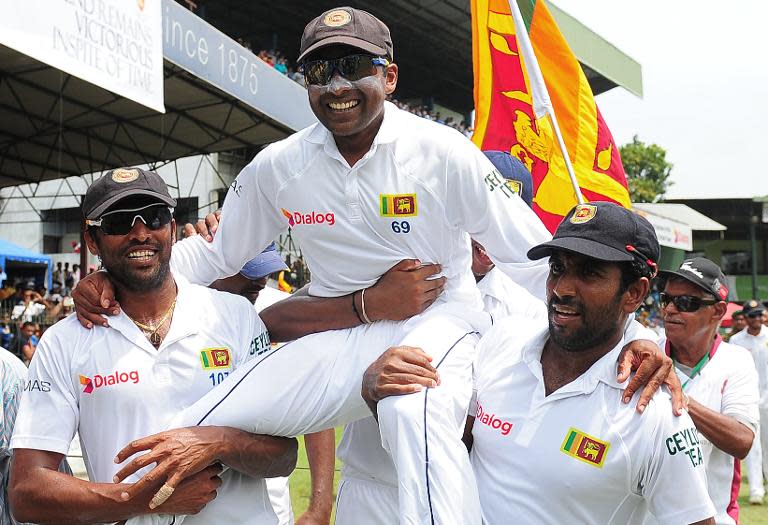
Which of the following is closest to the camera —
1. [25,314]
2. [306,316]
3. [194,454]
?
[194,454]

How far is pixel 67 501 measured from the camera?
8.71 feet

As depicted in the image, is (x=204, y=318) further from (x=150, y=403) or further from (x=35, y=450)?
(x=35, y=450)

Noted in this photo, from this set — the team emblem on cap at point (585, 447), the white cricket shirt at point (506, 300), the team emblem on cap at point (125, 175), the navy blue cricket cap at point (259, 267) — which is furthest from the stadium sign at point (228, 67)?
the team emblem on cap at point (585, 447)

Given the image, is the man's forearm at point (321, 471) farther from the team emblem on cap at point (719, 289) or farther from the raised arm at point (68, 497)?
the team emblem on cap at point (719, 289)

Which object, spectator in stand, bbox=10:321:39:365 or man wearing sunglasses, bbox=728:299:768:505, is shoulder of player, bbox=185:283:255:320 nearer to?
man wearing sunglasses, bbox=728:299:768:505

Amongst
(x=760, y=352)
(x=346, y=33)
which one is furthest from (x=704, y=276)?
(x=760, y=352)

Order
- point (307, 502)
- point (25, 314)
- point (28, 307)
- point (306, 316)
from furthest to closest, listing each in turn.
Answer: point (28, 307), point (25, 314), point (307, 502), point (306, 316)

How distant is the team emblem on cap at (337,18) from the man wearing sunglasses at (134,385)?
863 mm

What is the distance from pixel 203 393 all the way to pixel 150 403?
0.19m

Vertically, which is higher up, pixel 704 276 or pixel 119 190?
pixel 119 190

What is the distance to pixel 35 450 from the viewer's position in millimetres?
2748

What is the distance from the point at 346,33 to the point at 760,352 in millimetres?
8427

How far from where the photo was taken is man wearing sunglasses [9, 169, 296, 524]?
107 inches

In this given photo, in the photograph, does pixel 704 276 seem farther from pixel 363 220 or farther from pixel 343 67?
pixel 343 67
